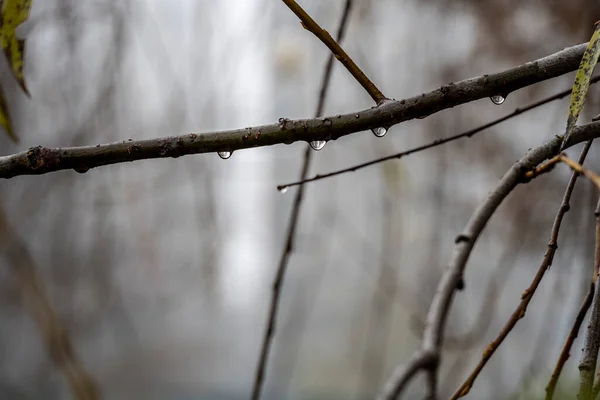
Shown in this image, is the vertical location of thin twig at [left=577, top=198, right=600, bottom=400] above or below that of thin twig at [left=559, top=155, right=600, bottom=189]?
below

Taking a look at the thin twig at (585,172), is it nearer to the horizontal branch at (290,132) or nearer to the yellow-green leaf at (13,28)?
the horizontal branch at (290,132)

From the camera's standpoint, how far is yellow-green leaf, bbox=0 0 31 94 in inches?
12.9

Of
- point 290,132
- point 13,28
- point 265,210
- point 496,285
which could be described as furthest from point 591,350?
point 265,210

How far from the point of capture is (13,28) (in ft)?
1.09

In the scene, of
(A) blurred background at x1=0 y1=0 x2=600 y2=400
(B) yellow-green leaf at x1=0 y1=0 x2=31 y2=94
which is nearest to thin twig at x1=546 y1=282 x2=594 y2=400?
(B) yellow-green leaf at x1=0 y1=0 x2=31 y2=94

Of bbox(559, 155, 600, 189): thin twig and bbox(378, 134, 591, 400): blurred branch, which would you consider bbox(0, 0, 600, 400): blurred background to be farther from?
bbox(559, 155, 600, 189): thin twig

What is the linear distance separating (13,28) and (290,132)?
0.19 metres

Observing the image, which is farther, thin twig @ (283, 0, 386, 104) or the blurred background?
the blurred background

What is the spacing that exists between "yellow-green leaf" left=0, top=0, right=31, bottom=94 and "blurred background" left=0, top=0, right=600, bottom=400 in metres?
0.57

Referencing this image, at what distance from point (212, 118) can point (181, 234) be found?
0.36 m

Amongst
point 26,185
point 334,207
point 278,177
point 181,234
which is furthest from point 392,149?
point 26,185

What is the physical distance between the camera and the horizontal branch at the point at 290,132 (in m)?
0.25

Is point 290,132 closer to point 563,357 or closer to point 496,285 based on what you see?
point 563,357

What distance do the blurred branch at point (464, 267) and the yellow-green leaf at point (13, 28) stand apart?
290 millimetres
